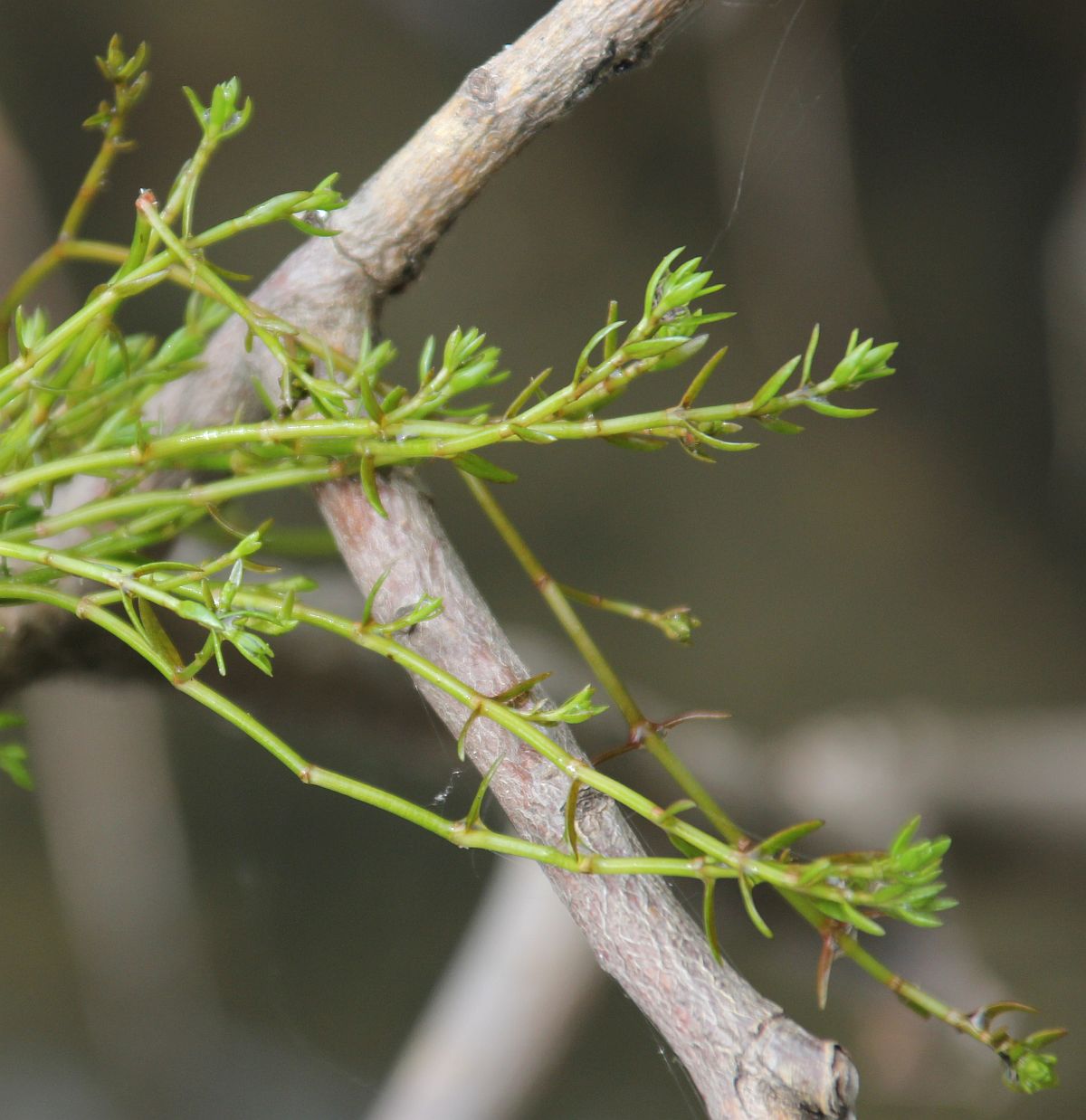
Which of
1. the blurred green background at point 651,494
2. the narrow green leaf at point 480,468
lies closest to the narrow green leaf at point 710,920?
the narrow green leaf at point 480,468

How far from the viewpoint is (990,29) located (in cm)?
102

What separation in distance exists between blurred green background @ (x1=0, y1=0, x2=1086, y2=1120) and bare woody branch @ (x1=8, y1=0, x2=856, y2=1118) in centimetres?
55

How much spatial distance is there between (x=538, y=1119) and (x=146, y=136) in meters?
1.13

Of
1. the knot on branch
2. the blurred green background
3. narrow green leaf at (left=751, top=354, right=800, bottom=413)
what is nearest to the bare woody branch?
the knot on branch

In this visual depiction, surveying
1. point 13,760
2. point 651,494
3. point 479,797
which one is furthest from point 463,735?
point 651,494

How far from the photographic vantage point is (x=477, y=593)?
301mm

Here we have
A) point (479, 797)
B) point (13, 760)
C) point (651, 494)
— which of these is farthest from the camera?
point (651, 494)

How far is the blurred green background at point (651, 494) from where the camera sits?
91 centimetres

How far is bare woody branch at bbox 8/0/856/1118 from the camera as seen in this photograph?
9.5 inches

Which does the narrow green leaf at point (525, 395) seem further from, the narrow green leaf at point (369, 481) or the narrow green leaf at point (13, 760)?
the narrow green leaf at point (13, 760)

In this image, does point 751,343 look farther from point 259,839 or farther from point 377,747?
point 259,839

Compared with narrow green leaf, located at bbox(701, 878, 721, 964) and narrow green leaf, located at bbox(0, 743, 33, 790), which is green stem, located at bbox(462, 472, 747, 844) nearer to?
narrow green leaf, located at bbox(701, 878, 721, 964)

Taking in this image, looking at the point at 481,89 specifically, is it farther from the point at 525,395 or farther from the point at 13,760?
the point at 13,760

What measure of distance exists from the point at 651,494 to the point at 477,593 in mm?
1028
